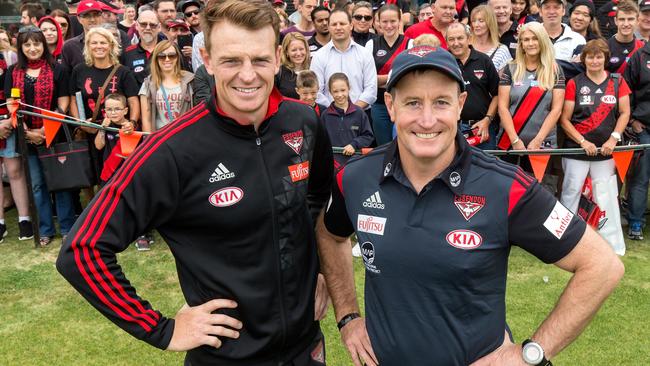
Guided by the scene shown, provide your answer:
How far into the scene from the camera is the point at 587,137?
6824 mm

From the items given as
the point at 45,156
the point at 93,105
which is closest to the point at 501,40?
the point at 93,105

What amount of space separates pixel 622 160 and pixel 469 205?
5258 millimetres

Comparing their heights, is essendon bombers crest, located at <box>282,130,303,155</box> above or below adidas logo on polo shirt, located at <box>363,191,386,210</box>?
above

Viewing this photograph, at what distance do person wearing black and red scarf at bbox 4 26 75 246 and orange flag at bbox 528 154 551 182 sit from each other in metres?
5.12

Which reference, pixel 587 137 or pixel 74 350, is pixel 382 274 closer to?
pixel 74 350

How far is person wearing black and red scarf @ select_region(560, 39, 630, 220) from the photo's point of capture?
6.73m

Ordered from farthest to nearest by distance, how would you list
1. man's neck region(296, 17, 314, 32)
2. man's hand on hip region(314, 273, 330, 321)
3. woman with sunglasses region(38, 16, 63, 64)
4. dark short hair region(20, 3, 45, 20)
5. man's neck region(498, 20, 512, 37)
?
dark short hair region(20, 3, 45, 20) → man's neck region(296, 17, 314, 32) → woman with sunglasses region(38, 16, 63, 64) → man's neck region(498, 20, 512, 37) → man's hand on hip region(314, 273, 330, 321)

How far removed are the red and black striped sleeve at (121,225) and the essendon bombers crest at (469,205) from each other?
3.41ft

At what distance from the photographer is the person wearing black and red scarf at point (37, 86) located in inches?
278

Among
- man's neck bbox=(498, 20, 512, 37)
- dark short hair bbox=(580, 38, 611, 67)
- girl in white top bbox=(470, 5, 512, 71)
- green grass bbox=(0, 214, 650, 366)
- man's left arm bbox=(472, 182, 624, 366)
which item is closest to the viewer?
man's left arm bbox=(472, 182, 624, 366)

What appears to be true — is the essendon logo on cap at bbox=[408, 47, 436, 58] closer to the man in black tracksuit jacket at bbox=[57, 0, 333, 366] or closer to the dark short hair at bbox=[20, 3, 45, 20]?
the man in black tracksuit jacket at bbox=[57, 0, 333, 366]

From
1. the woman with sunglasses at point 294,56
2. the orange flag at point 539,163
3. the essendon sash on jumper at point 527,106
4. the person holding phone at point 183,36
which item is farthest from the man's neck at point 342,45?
the orange flag at point 539,163

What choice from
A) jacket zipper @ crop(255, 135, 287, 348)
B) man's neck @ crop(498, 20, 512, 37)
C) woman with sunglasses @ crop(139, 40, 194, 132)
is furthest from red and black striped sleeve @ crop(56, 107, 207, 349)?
man's neck @ crop(498, 20, 512, 37)

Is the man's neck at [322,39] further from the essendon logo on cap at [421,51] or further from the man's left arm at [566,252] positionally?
the man's left arm at [566,252]
